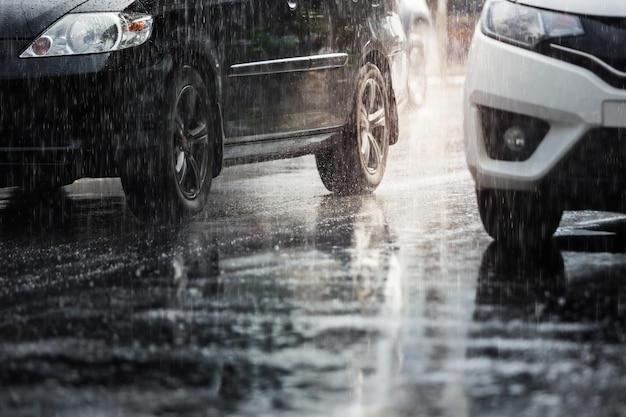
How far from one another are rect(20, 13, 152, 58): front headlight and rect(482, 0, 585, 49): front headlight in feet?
6.57

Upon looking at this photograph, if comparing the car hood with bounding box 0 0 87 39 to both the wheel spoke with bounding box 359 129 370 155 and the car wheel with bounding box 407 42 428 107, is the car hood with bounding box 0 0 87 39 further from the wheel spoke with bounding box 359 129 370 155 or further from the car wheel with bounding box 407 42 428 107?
the car wheel with bounding box 407 42 428 107

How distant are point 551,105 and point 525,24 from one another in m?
0.45

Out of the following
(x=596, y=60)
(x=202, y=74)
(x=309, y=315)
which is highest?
(x=596, y=60)

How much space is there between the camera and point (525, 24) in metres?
7.42

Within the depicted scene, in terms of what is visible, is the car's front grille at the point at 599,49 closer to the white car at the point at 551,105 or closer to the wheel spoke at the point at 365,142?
the white car at the point at 551,105

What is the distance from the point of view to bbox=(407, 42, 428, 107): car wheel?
14.5m

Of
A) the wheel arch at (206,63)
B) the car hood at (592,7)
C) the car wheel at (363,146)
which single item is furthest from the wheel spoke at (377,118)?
the car hood at (592,7)

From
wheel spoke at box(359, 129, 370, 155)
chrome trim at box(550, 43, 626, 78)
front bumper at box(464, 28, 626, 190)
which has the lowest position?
wheel spoke at box(359, 129, 370, 155)

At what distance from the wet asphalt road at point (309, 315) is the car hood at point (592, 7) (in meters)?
1.11

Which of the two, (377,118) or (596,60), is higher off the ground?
(596,60)

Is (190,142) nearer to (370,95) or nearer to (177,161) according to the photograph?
(177,161)

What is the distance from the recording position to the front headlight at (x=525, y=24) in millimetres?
7281

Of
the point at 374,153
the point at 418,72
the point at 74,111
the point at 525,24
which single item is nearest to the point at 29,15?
the point at 74,111

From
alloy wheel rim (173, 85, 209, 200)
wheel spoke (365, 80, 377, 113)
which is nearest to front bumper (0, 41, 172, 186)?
alloy wheel rim (173, 85, 209, 200)
